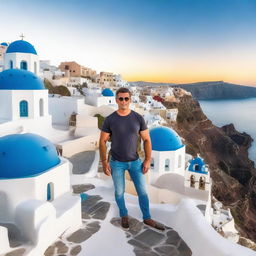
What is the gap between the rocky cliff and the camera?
3562 cm

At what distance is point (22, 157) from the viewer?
18.8ft

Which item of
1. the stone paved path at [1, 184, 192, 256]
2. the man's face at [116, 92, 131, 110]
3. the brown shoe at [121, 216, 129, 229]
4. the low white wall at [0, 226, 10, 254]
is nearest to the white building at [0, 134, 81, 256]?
the stone paved path at [1, 184, 192, 256]

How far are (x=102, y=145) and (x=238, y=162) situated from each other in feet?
190

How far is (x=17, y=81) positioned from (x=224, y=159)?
5221 centimetres

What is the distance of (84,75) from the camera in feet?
183

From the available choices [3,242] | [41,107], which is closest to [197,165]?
[3,242]

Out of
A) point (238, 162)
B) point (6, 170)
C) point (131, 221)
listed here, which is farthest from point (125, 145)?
point (238, 162)

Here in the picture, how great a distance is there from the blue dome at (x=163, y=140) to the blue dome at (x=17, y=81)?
7544 millimetres

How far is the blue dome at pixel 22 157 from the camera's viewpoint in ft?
18.4

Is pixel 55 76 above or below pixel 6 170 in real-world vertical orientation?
above

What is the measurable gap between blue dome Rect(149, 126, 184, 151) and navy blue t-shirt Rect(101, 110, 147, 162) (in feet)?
29.0

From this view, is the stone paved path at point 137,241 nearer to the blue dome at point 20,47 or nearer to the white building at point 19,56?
the white building at point 19,56

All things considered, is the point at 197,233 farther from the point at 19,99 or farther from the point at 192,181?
the point at 19,99

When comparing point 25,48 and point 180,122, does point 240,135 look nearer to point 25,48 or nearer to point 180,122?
point 180,122
